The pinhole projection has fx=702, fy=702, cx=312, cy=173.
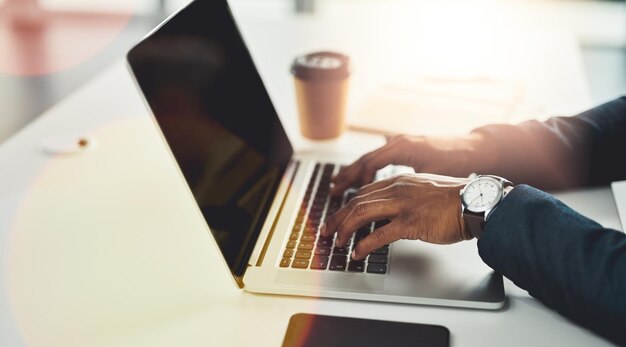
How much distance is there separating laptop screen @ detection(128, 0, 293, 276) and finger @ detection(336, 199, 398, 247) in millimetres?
132

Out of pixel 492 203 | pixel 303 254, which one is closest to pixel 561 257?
pixel 492 203

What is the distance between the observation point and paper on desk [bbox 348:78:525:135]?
1.41 meters

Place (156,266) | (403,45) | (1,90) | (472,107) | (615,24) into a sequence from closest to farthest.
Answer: (156,266) < (472,107) < (403,45) < (1,90) < (615,24)

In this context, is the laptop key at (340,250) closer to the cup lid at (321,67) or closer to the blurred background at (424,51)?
the cup lid at (321,67)

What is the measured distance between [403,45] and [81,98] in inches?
32.5

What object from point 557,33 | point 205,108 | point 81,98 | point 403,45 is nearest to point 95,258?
point 205,108

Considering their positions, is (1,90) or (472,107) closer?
(472,107)

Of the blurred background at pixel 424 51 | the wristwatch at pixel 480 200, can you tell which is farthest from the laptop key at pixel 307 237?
the blurred background at pixel 424 51

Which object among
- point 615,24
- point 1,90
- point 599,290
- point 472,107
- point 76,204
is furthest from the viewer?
point 615,24

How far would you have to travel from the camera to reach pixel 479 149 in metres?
1.18

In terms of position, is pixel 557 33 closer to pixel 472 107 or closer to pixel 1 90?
pixel 472 107

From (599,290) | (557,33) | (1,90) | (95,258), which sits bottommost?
(1,90)

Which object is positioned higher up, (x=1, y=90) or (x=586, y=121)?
(x=586, y=121)

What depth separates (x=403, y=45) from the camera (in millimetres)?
1852
